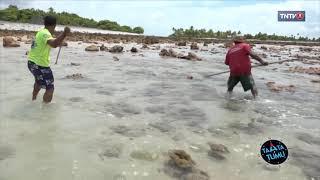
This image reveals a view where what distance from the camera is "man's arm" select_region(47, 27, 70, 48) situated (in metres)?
7.79

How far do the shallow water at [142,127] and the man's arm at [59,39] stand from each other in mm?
1326

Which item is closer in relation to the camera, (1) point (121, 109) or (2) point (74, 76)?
(1) point (121, 109)

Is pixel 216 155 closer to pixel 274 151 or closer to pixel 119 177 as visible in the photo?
pixel 274 151

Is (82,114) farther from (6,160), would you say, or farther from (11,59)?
(11,59)

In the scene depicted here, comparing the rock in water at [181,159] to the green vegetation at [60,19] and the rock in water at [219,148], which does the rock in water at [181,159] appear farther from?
the green vegetation at [60,19]

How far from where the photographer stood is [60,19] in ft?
201

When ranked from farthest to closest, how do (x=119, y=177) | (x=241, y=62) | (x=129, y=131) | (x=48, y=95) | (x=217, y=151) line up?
(x=241, y=62) < (x=48, y=95) < (x=129, y=131) < (x=217, y=151) < (x=119, y=177)

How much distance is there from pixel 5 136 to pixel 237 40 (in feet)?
20.4

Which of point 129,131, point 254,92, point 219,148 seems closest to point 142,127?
point 129,131

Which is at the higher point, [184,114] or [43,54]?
[43,54]

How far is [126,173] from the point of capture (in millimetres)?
5508

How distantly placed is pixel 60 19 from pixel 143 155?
57.8 meters

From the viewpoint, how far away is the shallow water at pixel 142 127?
5742 millimetres

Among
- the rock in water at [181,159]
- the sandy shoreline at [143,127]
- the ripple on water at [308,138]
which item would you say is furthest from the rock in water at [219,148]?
the ripple on water at [308,138]
